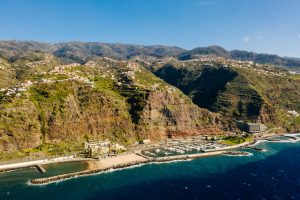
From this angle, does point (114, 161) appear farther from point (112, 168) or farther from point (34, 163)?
point (34, 163)

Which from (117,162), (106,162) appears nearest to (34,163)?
(106,162)

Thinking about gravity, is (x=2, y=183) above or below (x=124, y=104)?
below

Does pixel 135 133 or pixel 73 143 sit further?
pixel 135 133

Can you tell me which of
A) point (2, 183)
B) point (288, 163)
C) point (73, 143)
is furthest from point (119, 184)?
point (288, 163)

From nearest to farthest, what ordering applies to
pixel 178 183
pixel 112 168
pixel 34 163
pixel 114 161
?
1. pixel 178 183
2. pixel 112 168
3. pixel 34 163
4. pixel 114 161

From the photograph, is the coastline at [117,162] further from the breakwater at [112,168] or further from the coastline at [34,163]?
the coastline at [34,163]

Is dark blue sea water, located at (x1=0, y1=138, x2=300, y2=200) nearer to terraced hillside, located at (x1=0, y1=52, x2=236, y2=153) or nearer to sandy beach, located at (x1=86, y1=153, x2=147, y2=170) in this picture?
sandy beach, located at (x1=86, y1=153, x2=147, y2=170)

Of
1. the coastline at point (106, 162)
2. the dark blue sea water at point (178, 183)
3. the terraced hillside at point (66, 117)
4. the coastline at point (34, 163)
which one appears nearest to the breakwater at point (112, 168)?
the coastline at point (106, 162)

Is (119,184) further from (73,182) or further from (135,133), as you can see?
(135,133)
